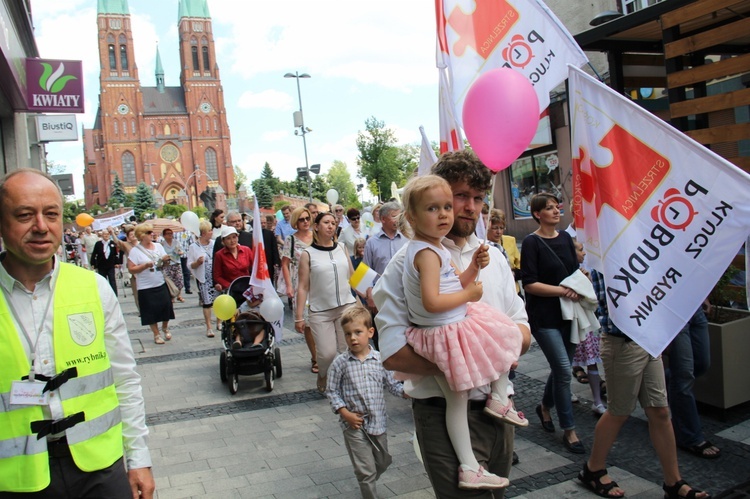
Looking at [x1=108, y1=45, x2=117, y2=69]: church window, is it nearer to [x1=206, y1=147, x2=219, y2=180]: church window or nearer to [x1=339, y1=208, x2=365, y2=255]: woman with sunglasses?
[x1=206, y1=147, x2=219, y2=180]: church window

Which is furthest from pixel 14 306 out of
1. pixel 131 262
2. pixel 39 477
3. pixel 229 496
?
pixel 131 262

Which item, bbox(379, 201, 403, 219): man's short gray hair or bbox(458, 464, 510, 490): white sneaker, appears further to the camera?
bbox(379, 201, 403, 219): man's short gray hair

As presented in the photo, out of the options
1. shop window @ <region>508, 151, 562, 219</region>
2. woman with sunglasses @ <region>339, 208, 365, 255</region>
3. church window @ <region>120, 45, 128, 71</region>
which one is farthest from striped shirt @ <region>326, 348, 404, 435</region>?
church window @ <region>120, 45, 128, 71</region>

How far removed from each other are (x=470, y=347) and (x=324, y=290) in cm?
428

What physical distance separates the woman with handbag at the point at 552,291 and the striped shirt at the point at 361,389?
1.42m

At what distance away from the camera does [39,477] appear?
2.20 metres

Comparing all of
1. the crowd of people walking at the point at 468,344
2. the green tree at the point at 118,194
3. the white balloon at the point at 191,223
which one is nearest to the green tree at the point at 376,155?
the white balloon at the point at 191,223

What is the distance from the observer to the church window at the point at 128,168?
111 metres

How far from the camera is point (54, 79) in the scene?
1147cm

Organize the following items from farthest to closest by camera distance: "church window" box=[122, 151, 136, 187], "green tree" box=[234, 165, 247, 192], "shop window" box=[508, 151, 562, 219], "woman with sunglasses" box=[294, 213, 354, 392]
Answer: "green tree" box=[234, 165, 247, 192]
"church window" box=[122, 151, 136, 187]
"shop window" box=[508, 151, 562, 219]
"woman with sunglasses" box=[294, 213, 354, 392]

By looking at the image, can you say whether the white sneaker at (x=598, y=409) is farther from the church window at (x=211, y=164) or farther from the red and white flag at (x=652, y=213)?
the church window at (x=211, y=164)

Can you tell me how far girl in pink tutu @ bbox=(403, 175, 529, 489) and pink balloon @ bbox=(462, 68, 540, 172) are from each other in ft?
1.81

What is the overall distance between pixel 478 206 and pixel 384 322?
0.66m

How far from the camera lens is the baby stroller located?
23.6 ft
